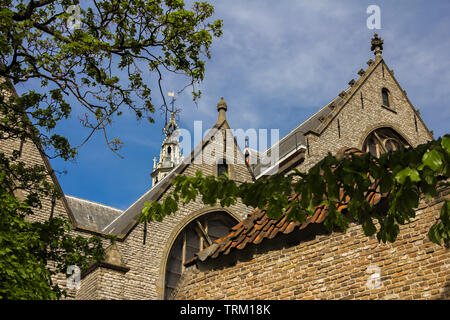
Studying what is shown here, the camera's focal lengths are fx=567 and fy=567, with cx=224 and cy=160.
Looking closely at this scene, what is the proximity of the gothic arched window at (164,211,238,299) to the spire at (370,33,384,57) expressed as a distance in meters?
10.3

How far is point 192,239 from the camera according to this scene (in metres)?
18.6

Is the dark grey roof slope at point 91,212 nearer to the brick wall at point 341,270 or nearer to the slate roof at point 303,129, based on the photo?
the slate roof at point 303,129

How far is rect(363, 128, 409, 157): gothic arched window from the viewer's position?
21281mm

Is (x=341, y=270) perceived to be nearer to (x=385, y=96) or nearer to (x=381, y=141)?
(x=381, y=141)

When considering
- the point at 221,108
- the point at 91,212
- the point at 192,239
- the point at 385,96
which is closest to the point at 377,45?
the point at 385,96

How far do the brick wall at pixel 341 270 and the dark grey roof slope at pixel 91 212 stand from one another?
17915 millimetres

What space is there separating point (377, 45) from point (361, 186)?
67.9ft

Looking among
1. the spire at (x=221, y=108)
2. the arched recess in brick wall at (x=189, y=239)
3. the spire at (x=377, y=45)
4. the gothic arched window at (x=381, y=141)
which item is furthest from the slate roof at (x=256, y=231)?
the spire at (x=377, y=45)

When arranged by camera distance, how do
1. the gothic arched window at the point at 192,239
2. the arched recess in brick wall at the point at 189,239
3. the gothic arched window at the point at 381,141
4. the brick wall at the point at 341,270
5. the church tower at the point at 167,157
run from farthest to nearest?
the church tower at the point at 167,157 → the gothic arched window at the point at 381,141 → the gothic arched window at the point at 192,239 → the arched recess in brick wall at the point at 189,239 → the brick wall at the point at 341,270

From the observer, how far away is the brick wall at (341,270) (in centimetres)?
806

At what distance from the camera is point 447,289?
7.68 meters

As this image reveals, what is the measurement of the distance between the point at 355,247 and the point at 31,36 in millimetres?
6238
